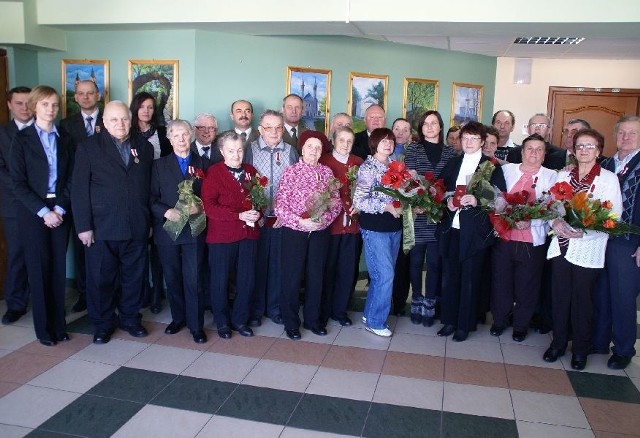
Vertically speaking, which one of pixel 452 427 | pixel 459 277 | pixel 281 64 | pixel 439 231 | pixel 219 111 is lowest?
pixel 452 427

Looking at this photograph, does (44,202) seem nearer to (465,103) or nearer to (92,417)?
(92,417)

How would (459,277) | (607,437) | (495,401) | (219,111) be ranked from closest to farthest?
(607,437) < (495,401) < (459,277) < (219,111)

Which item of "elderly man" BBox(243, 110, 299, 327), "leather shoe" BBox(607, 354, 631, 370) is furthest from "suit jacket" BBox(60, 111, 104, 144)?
"leather shoe" BBox(607, 354, 631, 370)

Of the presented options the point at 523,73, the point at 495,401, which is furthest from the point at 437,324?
the point at 523,73

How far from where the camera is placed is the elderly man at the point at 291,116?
486cm

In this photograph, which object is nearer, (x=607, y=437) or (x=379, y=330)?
(x=607, y=437)

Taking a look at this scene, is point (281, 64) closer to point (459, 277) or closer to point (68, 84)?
point (68, 84)

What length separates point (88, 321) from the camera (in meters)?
4.44

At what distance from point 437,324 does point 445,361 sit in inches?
29.0

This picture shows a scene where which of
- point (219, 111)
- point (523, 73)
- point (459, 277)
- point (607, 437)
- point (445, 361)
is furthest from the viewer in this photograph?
point (523, 73)

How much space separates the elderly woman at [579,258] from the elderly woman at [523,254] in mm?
142

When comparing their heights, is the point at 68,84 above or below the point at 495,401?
above

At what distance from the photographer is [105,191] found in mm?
3758

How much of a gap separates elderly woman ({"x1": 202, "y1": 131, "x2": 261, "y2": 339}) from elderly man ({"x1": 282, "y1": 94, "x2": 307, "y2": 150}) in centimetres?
99
